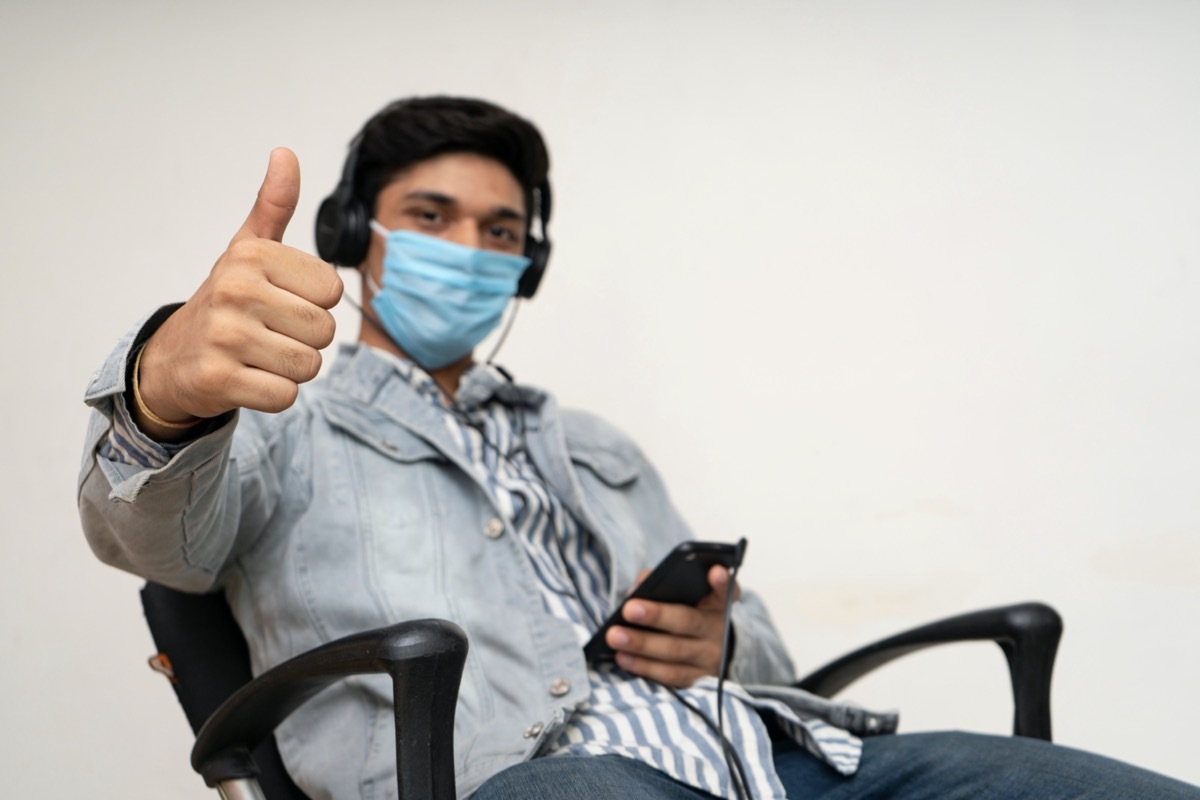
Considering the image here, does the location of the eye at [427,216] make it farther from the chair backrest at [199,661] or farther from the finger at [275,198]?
the finger at [275,198]

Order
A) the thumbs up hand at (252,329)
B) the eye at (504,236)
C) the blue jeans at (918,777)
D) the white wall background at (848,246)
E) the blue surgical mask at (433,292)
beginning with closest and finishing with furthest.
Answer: the thumbs up hand at (252,329) < the blue jeans at (918,777) < the blue surgical mask at (433,292) < the eye at (504,236) < the white wall background at (848,246)

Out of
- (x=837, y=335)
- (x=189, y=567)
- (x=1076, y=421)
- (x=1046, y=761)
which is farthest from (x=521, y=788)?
(x=1076, y=421)

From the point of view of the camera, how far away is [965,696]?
6.73 feet

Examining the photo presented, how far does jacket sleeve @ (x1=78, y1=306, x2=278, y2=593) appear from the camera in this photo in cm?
81

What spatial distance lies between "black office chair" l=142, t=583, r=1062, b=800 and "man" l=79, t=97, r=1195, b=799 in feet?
0.14

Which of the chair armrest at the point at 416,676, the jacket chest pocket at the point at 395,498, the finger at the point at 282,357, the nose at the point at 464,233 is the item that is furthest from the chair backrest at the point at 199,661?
the nose at the point at 464,233

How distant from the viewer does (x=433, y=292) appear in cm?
146

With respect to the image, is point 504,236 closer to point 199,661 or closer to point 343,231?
point 343,231

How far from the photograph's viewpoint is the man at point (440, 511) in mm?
793

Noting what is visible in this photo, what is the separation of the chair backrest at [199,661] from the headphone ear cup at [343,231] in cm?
54

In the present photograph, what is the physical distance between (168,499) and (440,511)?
44cm

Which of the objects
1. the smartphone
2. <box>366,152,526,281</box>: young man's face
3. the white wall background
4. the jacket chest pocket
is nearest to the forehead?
<box>366,152,526,281</box>: young man's face

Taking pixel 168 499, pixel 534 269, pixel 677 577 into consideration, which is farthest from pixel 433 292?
pixel 168 499

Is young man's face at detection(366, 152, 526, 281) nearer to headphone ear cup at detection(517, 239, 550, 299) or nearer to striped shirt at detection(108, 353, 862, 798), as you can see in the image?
headphone ear cup at detection(517, 239, 550, 299)
